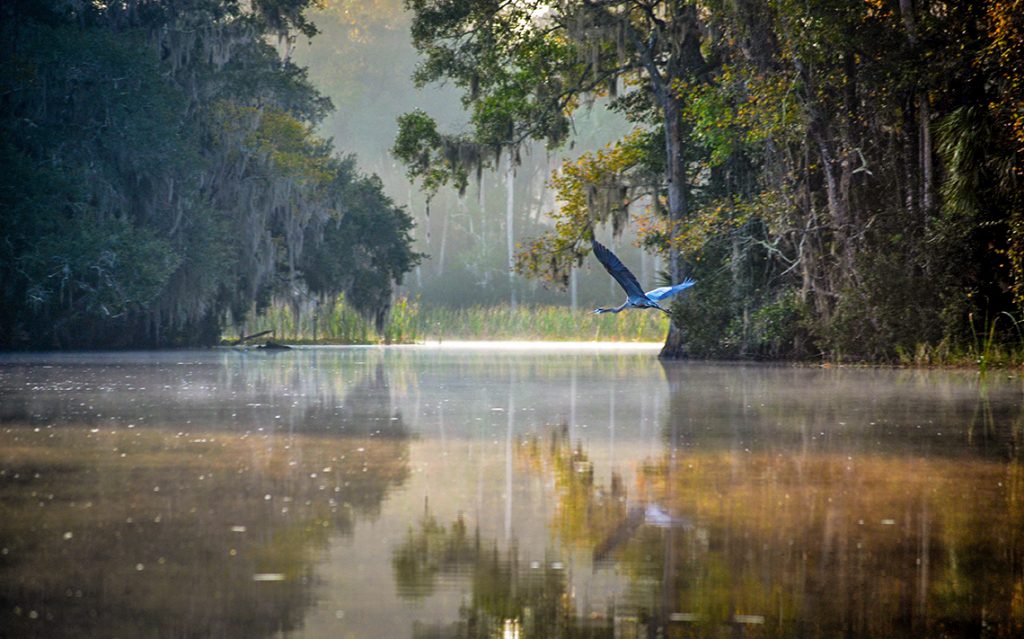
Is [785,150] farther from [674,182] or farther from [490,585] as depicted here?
[490,585]

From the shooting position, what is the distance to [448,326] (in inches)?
2293

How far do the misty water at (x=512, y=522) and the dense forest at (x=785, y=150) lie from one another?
10.5 metres

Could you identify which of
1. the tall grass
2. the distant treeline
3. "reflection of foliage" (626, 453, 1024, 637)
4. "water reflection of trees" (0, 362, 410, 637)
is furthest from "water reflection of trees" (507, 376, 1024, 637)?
the tall grass

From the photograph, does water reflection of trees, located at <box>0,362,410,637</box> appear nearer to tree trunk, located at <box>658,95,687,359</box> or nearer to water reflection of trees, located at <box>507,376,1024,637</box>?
water reflection of trees, located at <box>507,376,1024,637</box>

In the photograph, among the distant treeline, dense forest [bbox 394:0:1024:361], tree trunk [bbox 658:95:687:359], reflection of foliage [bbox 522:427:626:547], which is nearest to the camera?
reflection of foliage [bbox 522:427:626:547]

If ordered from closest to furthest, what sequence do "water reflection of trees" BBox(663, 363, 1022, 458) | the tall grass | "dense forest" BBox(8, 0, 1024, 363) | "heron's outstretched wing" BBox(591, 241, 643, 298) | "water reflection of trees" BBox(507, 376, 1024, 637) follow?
"water reflection of trees" BBox(507, 376, 1024, 637) → "water reflection of trees" BBox(663, 363, 1022, 458) → "heron's outstretched wing" BBox(591, 241, 643, 298) → "dense forest" BBox(8, 0, 1024, 363) → the tall grass

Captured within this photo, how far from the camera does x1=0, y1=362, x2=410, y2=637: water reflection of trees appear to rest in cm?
420

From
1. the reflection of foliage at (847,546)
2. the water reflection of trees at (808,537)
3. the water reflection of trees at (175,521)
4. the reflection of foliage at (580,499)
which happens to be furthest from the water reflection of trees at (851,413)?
the water reflection of trees at (175,521)

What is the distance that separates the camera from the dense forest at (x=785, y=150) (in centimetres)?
2288

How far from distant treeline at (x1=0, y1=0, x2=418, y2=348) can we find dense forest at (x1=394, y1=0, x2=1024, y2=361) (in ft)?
23.9

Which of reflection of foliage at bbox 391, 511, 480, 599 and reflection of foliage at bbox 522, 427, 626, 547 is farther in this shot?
reflection of foliage at bbox 522, 427, 626, 547

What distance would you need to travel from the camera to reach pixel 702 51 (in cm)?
3166

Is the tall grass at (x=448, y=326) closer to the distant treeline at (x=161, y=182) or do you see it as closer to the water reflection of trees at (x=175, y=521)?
the distant treeline at (x=161, y=182)

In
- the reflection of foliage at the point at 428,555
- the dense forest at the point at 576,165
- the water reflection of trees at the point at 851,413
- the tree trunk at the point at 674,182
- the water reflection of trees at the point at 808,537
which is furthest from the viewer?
the tree trunk at the point at 674,182
